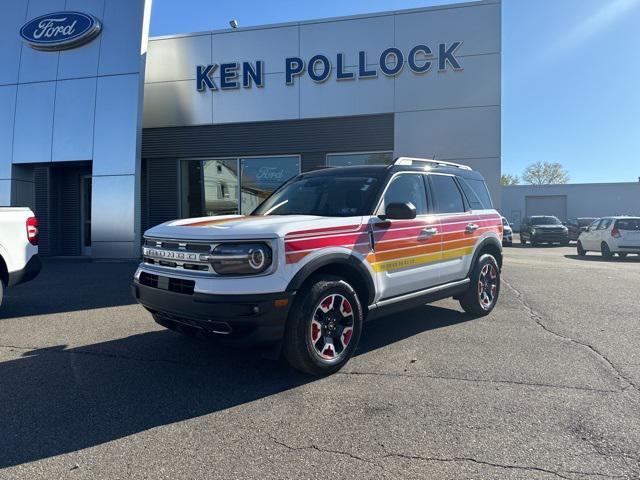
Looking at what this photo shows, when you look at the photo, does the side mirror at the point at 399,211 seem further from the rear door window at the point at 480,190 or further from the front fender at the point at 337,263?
the rear door window at the point at 480,190

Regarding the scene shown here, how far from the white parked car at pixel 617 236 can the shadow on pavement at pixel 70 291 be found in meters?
15.5

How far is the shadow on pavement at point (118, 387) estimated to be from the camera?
3008 mm

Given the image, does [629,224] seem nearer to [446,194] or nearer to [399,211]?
[446,194]

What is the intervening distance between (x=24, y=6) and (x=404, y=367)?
51.4ft

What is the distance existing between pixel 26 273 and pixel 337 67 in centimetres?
978

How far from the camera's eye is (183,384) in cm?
381

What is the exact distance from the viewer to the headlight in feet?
11.6

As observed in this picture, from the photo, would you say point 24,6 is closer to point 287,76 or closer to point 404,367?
point 287,76

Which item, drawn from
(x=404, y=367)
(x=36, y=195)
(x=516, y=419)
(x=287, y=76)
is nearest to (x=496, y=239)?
(x=404, y=367)

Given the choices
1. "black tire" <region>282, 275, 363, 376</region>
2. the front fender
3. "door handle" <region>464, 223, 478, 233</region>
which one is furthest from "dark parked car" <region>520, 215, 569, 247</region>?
"black tire" <region>282, 275, 363, 376</region>

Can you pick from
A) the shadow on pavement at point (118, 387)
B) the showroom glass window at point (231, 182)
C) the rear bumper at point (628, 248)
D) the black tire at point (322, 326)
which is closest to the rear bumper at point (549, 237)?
the rear bumper at point (628, 248)

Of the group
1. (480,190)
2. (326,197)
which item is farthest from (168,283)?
(480,190)

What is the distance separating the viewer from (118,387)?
12.3 ft

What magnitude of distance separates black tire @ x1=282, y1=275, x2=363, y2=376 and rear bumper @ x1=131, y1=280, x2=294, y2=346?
5.7 inches
